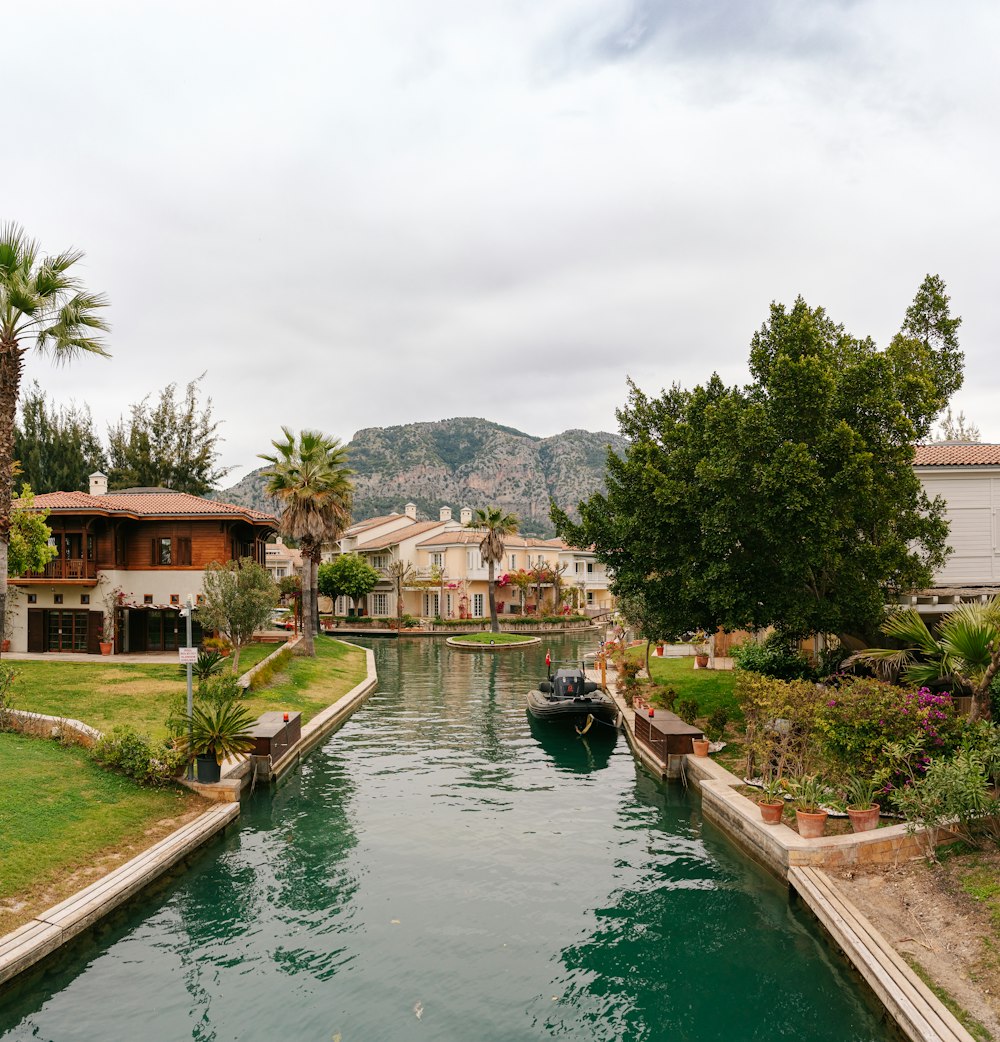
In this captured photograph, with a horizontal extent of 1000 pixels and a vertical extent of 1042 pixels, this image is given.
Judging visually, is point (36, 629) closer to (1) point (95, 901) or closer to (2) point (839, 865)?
(1) point (95, 901)

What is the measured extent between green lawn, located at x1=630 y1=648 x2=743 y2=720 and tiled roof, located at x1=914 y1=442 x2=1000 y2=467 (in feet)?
32.1

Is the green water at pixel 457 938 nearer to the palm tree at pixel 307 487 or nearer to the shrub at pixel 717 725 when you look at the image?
the shrub at pixel 717 725

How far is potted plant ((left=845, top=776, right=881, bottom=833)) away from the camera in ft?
47.1

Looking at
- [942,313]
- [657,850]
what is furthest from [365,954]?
[942,313]

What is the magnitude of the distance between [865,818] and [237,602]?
2630cm

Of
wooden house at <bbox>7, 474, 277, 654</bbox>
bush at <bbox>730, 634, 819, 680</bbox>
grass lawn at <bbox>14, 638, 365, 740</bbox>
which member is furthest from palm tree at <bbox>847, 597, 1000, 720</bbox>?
wooden house at <bbox>7, 474, 277, 654</bbox>

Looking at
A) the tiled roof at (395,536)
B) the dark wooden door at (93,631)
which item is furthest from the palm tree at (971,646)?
the tiled roof at (395,536)

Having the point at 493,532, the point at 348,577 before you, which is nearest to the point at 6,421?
the point at 493,532

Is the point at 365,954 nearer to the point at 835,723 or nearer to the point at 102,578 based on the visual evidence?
the point at 835,723

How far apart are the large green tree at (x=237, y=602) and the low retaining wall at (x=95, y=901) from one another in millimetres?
17598

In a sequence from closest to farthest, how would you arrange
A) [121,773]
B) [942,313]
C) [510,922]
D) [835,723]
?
[510,922]
[835,723]
[121,773]
[942,313]

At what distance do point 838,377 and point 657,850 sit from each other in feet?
41.7

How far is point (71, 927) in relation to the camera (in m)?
11.4

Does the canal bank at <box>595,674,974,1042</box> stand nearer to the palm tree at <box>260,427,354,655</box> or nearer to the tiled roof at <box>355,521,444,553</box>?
the palm tree at <box>260,427,354,655</box>
